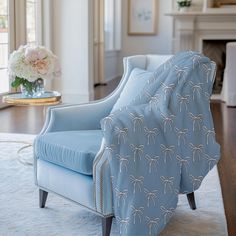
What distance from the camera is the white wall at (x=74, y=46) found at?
21.6ft

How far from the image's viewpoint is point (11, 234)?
7.80ft

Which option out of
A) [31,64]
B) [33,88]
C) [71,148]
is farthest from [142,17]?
[71,148]

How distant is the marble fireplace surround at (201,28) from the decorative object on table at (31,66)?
476cm

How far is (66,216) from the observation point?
262cm

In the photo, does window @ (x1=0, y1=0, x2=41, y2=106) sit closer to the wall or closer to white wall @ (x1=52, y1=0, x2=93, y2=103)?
white wall @ (x1=52, y1=0, x2=93, y2=103)

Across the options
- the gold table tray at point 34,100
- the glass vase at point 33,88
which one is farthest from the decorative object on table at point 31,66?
the gold table tray at point 34,100

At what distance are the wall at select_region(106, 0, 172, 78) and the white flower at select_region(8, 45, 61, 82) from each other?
636 centimetres

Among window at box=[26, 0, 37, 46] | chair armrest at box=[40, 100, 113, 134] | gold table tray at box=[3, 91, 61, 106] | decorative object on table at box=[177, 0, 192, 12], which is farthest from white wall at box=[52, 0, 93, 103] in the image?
chair armrest at box=[40, 100, 113, 134]

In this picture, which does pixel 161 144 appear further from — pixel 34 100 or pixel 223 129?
pixel 223 129

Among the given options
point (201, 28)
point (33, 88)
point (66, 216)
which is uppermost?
point (201, 28)

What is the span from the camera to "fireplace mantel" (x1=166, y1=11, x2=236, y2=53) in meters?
7.71

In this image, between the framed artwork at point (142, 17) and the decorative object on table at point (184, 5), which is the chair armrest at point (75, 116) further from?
the framed artwork at point (142, 17)

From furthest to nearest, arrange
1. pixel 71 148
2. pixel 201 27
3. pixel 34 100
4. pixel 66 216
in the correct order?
pixel 201 27, pixel 34 100, pixel 66 216, pixel 71 148

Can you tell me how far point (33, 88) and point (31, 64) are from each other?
0.25 meters
